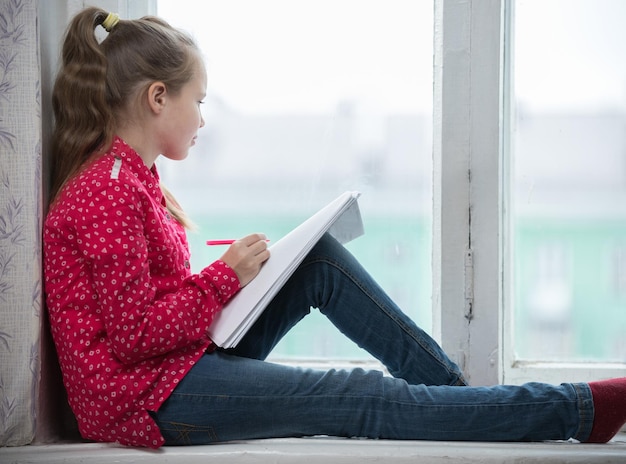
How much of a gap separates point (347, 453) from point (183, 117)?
1.76ft

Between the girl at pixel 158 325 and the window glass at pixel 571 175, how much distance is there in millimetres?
331

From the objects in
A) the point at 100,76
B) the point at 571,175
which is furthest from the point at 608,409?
the point at 100,76

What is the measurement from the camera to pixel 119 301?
0.87 meters

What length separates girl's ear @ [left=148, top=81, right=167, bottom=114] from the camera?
3.25 ft

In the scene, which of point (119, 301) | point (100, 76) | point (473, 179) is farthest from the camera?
point (473, 179)

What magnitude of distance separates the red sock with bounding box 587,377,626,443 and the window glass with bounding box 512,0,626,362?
34 centimetres

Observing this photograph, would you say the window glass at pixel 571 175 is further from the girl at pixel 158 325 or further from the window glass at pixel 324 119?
the girl at pixel 158 325

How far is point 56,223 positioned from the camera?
92 centimetres

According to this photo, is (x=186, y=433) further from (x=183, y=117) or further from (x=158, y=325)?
(x=183, y=117)

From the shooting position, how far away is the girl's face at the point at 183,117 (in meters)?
1.02

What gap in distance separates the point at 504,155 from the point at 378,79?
10.5 inches

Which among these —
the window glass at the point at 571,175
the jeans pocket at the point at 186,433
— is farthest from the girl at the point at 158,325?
the window glass at the point at 571,175

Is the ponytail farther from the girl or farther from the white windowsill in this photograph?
the white windowsill

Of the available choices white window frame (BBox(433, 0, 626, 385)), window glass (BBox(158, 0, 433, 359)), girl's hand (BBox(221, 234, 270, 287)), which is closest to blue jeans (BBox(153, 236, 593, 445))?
girl's hand (BBox(221, 234, 270, 287))
